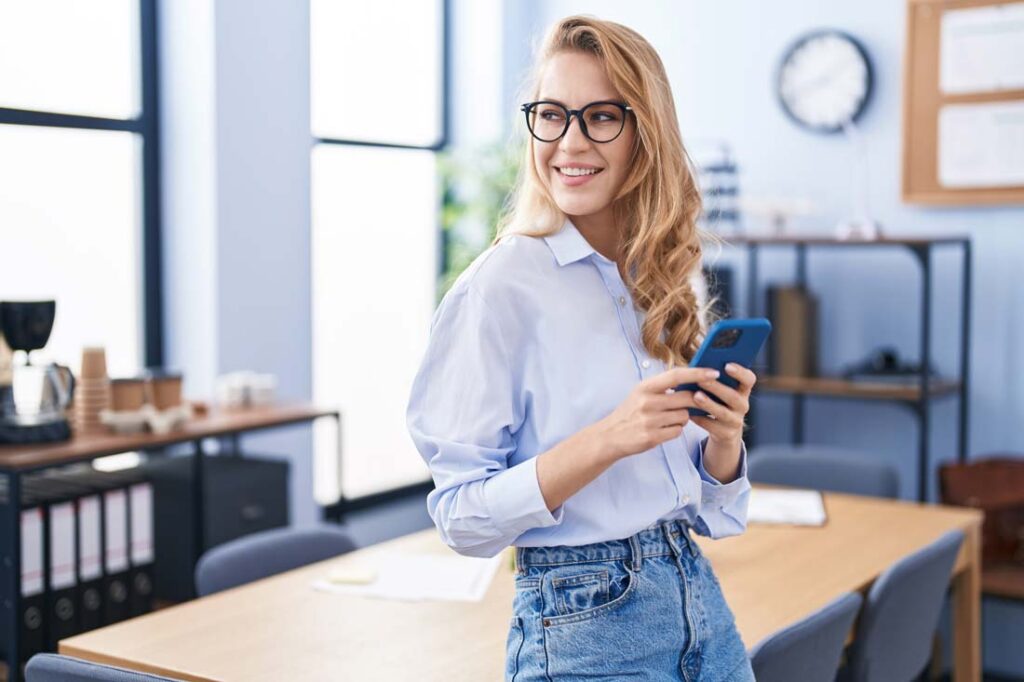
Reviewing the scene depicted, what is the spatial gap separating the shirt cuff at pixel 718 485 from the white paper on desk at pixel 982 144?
292 cm

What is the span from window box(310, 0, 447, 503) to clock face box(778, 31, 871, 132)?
4.72 feet

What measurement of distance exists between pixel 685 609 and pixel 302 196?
288cm

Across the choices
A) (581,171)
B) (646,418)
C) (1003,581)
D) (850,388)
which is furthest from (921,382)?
(646,418)

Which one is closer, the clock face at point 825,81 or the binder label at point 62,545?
the binder label at point 62,545

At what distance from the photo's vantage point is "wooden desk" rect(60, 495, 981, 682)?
1971 mm

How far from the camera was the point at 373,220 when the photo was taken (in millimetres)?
4891

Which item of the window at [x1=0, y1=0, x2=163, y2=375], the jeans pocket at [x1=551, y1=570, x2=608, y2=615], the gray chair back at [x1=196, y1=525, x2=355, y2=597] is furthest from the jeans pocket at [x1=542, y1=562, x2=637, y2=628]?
the window at [x1=0, y1=0, x2=163, y2=375]

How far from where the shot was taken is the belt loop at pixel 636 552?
156 centimetres

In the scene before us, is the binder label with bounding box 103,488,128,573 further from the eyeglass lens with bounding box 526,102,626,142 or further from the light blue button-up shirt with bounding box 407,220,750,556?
the eyeglass lens with bounding box 526,102,626,142

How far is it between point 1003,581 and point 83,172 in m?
3.00

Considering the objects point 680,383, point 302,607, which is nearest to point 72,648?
point 302,607

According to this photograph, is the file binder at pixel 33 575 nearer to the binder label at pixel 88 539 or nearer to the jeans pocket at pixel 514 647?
the binder label at pixel 88 539

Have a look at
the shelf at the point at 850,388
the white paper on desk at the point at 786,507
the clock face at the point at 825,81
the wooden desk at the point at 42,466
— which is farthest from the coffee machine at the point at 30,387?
the clock face at the point at 825,81

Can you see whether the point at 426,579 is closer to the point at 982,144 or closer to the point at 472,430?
the point at 472,430
